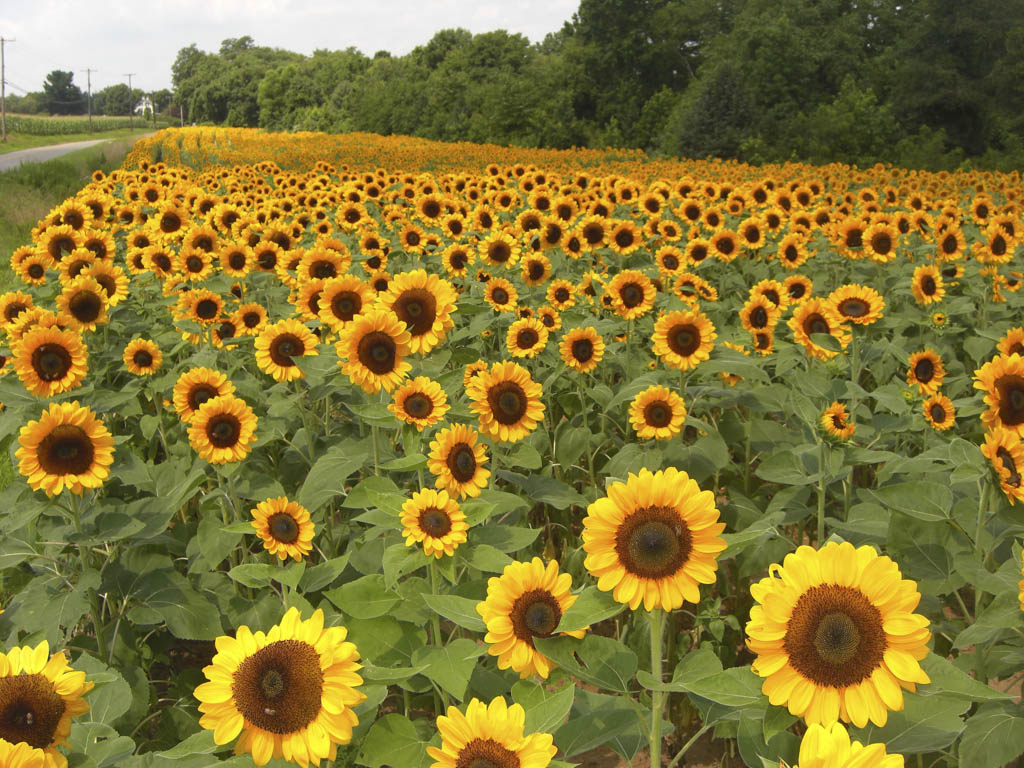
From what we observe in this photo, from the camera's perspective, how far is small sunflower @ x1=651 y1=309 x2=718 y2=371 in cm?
363

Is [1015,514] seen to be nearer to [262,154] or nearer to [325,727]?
[325,727]

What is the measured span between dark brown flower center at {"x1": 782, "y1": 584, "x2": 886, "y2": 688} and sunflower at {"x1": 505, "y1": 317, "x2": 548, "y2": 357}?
2.79m

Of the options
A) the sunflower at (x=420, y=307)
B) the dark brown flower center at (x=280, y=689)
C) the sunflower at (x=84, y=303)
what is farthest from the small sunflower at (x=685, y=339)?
the sunflower at (x=84, y=303)

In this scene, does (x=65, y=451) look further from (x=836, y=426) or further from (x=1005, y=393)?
(x=1005, y=393)

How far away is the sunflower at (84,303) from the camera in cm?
425

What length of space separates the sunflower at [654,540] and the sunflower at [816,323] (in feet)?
8.70

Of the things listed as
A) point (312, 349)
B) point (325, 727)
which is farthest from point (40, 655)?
point (312, 349)

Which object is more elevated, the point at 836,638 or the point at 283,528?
the point at 836,638

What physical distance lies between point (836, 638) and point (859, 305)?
119 inches

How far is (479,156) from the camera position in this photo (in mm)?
20188

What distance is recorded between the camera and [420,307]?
308 centimetres

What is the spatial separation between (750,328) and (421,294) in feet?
7.62

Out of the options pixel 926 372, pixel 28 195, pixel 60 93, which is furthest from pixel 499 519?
pixel 60 93

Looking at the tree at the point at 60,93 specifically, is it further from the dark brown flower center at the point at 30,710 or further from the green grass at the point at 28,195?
the dark brown flower center at the point at 30,710
